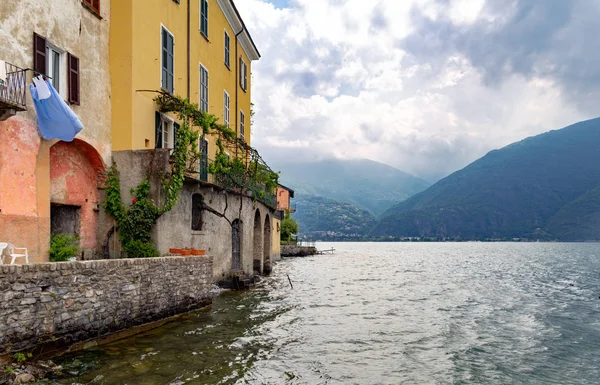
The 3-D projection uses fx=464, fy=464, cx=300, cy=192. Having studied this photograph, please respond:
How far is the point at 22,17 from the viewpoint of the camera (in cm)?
1197

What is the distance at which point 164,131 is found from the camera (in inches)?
704

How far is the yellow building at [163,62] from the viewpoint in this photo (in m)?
15.6

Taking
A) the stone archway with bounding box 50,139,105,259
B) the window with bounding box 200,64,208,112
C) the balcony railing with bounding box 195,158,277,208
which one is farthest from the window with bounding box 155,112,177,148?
the window with bounding box 200,64,208,112

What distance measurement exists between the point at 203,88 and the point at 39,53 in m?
9.68

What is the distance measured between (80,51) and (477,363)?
47.1ft

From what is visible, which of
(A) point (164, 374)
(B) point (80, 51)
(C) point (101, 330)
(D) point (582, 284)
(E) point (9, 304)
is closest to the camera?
(E) point (9, 304)

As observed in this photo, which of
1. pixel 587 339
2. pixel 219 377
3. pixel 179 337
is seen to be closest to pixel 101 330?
pixel 179 337

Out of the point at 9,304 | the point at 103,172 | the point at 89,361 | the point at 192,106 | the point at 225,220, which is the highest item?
the point at 192,106

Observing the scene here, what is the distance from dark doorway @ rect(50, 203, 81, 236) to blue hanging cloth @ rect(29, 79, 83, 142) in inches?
120

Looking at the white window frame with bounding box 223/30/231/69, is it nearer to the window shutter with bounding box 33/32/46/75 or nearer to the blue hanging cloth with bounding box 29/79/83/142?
the window shutter with bounding box 33/32/46/75

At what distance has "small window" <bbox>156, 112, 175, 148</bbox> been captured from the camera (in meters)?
17.3

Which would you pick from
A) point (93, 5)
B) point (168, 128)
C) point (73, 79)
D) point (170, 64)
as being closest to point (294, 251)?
point (168, 128)

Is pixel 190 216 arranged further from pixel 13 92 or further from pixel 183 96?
pixel 13 92

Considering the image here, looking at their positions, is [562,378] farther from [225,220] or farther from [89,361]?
[225,220]
